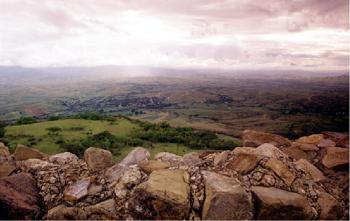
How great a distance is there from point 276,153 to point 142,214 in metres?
3.49

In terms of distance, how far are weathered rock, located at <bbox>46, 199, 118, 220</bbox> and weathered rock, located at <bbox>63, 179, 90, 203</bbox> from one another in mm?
272

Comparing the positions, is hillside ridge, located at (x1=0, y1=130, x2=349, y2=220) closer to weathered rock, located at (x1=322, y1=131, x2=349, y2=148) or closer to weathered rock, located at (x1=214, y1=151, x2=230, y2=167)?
weathered rock, located at (x1=214, y1=151, x2=230, y2=167)

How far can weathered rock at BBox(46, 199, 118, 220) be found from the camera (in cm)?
664

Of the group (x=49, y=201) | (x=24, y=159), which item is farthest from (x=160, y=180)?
(x=24, y=159)

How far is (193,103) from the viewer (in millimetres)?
176250

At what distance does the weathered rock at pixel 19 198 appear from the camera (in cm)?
690

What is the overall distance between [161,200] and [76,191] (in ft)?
6.83

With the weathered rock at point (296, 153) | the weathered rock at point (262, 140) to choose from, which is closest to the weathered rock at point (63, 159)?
the weathered rock at point (262, 140)

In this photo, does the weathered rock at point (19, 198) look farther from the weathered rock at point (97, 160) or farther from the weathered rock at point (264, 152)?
the weathered rock at point (264, 152)

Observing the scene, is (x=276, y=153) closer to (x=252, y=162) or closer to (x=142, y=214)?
(x=252, y=162)

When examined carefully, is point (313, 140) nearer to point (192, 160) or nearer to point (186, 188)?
point (192, 160)

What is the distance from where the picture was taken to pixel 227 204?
21.0ft

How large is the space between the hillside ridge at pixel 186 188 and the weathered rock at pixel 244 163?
0.02 m

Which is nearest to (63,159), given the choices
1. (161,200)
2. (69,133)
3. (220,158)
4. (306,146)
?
(161,200)
